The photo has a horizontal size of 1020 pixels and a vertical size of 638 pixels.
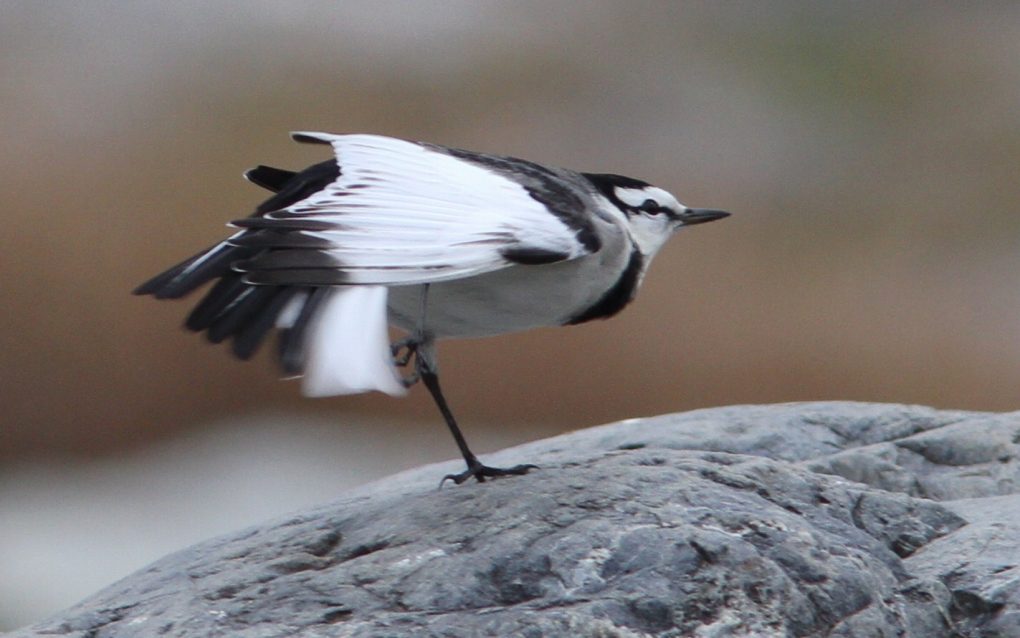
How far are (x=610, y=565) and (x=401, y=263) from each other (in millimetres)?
967

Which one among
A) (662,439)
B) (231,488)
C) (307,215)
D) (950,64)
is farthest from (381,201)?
(950,64)

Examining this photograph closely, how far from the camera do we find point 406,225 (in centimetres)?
445

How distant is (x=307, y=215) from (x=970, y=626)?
83.7 inches

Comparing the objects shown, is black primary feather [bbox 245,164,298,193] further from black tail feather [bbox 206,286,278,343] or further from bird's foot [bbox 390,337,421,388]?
black tail feather [bbox 206,286,278,343]

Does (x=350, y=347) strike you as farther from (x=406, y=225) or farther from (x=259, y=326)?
(x=406, y=225)

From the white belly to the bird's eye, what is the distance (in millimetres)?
600

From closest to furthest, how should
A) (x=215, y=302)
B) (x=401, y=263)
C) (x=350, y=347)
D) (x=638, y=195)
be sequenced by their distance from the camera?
(x=350, y=347) < (x=401, y=263) < (x=215, y=302) < (x=638, y=195)

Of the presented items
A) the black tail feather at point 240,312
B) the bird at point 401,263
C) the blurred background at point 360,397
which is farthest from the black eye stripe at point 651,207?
the blurred background at point 360,397

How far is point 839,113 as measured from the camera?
19.1 m

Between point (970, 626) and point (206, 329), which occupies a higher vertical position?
point (206, 329)

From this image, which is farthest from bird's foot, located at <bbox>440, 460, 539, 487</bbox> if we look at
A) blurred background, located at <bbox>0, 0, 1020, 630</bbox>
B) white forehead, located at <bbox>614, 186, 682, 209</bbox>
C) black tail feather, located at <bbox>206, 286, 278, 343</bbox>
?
blurred background, located at <bbox>0, 0, 1020, 630</bbox>

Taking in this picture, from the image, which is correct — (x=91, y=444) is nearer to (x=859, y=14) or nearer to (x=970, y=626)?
(x=970, y=626)

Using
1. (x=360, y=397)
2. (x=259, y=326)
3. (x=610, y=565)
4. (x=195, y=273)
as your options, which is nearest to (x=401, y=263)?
(x=259, y=326)

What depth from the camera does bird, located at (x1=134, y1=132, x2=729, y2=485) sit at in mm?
4203
